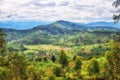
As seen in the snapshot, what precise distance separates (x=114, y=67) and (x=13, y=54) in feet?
136

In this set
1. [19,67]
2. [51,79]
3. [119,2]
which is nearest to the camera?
[119,2]

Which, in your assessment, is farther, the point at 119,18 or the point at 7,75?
the point at 7,75

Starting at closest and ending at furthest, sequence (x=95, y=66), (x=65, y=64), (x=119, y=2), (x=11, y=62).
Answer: (x=119, y=2)
(x=11, y=62)
(x=95, y=66)
(x=65, y=64)

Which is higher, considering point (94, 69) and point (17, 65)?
point (17, 65)

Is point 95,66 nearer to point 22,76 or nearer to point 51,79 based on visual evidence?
point 51,79

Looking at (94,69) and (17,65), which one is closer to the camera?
(17,65)

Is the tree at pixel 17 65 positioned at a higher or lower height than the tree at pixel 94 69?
higher

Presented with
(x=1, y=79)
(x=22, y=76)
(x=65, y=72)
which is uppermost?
(x=1, y=79)

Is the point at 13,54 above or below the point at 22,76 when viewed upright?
above

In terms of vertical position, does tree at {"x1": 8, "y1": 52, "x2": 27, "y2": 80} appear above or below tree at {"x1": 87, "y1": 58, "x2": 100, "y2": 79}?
above

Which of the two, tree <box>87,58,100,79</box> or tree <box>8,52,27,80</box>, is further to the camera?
tree <box>87,58,100,79</box>

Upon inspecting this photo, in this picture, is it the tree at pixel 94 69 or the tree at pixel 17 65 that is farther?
the tree at pixel 94 69

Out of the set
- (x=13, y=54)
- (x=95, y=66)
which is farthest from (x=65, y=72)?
(x=13, y=54)

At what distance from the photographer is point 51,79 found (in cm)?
13900
